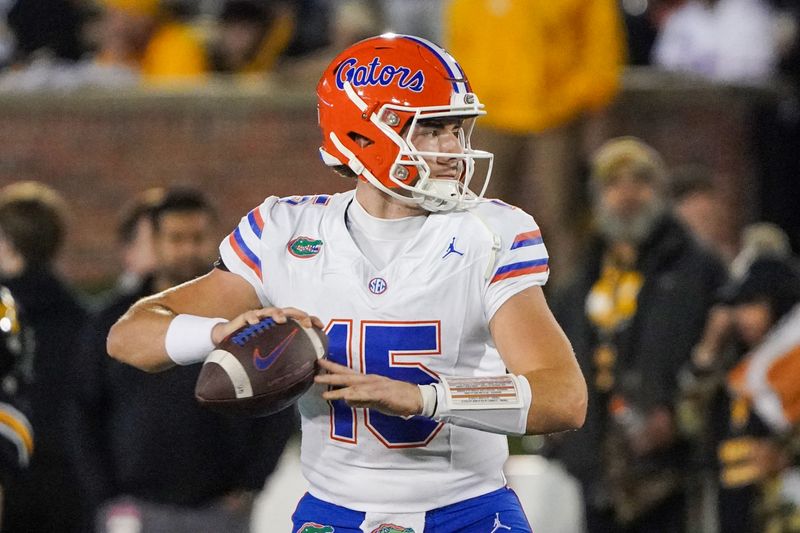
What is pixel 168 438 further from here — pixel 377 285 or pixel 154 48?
pixel 154 48

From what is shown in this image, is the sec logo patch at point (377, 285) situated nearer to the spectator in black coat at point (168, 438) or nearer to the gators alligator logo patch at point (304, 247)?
the gators alligator logo patch at point (304, 247)

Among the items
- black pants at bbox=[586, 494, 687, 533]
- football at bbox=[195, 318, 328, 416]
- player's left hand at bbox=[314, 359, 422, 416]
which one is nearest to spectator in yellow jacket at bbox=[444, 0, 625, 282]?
black pants at bbox=[586, 494, 687, 533]

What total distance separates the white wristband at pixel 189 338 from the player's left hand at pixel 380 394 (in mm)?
404

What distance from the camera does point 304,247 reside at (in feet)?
12.6

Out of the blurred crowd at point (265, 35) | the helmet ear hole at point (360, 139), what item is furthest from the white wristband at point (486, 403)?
the blurred crowd at point (265, 35)

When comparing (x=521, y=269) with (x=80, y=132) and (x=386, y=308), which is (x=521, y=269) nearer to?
(x=386, y=308)

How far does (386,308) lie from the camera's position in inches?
146

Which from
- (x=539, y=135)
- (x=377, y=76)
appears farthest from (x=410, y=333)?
(x=539, y=135)

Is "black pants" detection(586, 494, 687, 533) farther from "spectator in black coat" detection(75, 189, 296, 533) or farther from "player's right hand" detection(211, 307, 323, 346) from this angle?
"player's right hand" detection(211, 307, 323, 346)

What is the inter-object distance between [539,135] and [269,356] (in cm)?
514

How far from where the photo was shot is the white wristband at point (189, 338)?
3.72m

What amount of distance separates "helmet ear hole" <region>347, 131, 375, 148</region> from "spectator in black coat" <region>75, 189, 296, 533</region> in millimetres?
1947

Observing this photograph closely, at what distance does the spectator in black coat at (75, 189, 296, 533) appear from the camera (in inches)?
224

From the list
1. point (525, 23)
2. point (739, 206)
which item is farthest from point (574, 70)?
point (739, 206)
